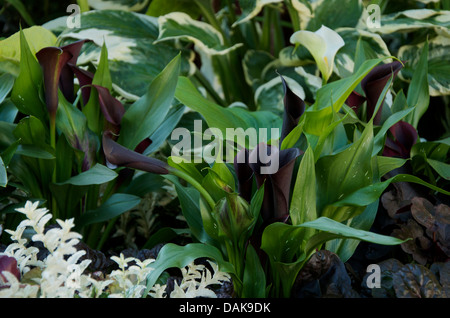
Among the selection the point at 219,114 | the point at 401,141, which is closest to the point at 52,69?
the point at 219,114

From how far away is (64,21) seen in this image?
142 centimetres

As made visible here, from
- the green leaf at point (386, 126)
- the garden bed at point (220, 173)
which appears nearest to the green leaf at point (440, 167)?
the garden bed at point (220, 173)

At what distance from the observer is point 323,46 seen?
902 mm

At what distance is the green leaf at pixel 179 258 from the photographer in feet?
2.27

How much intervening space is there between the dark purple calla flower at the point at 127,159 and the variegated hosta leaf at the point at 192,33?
A: 0.51 meters

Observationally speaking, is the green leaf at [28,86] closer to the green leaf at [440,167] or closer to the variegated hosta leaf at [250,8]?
the variegated hosta leaf at [250,8]

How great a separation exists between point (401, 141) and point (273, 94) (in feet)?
1.27

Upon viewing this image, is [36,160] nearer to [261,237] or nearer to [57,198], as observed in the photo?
[57,198]

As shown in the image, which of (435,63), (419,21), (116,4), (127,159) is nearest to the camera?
(127,159)

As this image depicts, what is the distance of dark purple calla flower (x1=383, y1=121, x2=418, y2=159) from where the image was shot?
976 millimetres

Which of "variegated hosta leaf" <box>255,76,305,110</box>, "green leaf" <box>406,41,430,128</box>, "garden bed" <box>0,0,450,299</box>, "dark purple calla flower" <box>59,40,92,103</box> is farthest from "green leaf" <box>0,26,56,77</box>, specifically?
"green leaf" <box>406,41,430,128</box>

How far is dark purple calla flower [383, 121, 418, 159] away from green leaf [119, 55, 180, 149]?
15.7 inches

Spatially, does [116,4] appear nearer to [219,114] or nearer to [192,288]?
[219,114]
